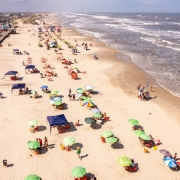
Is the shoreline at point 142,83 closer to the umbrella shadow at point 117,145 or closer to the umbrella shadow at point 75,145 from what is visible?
the umbrella shadow at point 117,145

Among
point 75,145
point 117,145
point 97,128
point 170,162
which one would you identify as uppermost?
point 170,162

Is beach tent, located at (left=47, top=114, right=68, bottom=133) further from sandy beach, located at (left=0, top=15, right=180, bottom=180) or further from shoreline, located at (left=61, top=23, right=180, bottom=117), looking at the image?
shoreline, located at (left=61, top=23, right=180, bottom=117)

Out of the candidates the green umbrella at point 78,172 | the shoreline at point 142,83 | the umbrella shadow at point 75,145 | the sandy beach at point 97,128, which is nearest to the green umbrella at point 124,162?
the sandy beach at point 97,128

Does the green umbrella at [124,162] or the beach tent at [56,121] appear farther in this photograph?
the beach tent at [56,121]

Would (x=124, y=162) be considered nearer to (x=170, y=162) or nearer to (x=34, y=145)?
(x=170, y=162)

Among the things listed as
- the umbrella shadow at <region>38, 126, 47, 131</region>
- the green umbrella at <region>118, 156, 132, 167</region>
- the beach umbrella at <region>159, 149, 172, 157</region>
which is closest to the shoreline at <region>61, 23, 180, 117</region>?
the beach umbrella at <region>159, 149, 172, 157</region>

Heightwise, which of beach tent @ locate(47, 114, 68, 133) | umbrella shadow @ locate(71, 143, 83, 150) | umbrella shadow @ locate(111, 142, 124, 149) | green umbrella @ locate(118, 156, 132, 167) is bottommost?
umbrella shadow @ locate(71, 143, 83, 150)

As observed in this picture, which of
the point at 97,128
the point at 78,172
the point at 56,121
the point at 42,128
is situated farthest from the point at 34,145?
the point at 97,128

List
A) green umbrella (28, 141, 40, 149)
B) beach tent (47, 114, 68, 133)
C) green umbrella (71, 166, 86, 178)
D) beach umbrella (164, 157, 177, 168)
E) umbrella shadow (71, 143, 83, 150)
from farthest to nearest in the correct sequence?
Answer: beach tent (47, 114, 68, 133), umbrella shadow (71, 143, 83, 150), green umbrella (28, 141, 40, 149), beach umbrella (164, 157, 177, 168), green umbrella (71, 166, 86, 178)
